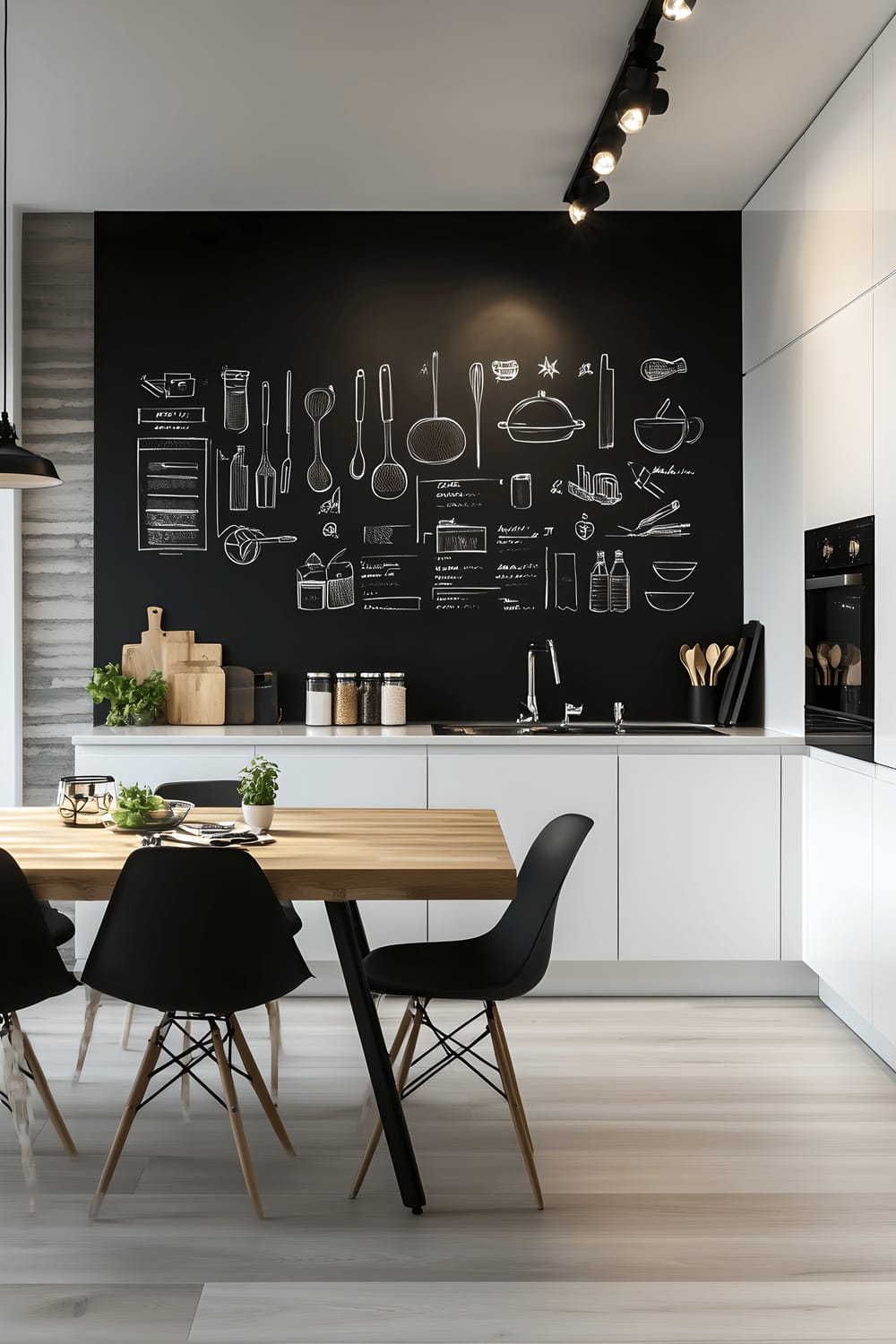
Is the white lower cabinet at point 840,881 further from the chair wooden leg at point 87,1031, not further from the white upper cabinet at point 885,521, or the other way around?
the chair wooden leg at point 87,1031

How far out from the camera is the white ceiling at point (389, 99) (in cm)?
319

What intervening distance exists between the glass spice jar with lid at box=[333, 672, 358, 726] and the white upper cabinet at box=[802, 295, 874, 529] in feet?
5.97

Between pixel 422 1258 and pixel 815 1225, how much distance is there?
2.82ft

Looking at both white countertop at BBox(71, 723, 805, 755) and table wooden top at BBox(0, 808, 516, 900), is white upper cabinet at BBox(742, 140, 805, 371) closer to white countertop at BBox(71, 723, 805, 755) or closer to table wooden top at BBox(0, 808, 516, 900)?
white countertop at BBox(71, 723, 805, 755)

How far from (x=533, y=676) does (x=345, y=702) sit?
77 centimetres

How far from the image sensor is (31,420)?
4629 millimetres

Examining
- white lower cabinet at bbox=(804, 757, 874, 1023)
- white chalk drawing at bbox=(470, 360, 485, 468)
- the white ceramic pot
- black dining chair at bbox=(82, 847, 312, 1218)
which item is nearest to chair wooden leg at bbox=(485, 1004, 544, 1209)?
black dining chair at bbox=(82, 847, 312, 1218)

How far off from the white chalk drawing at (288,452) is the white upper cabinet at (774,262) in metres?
1.85

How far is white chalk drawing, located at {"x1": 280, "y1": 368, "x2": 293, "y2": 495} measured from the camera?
4.66 m

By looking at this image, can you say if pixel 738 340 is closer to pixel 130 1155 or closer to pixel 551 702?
pixel 551 702

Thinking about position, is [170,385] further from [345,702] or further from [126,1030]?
[126,1030]

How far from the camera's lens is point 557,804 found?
4.07 meters

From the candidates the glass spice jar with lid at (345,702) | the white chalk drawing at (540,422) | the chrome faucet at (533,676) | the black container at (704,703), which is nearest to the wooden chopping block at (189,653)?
the glass spice jar with lid at (345,702)

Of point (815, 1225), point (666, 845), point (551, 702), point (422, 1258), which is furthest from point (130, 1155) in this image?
point (551, 702)
